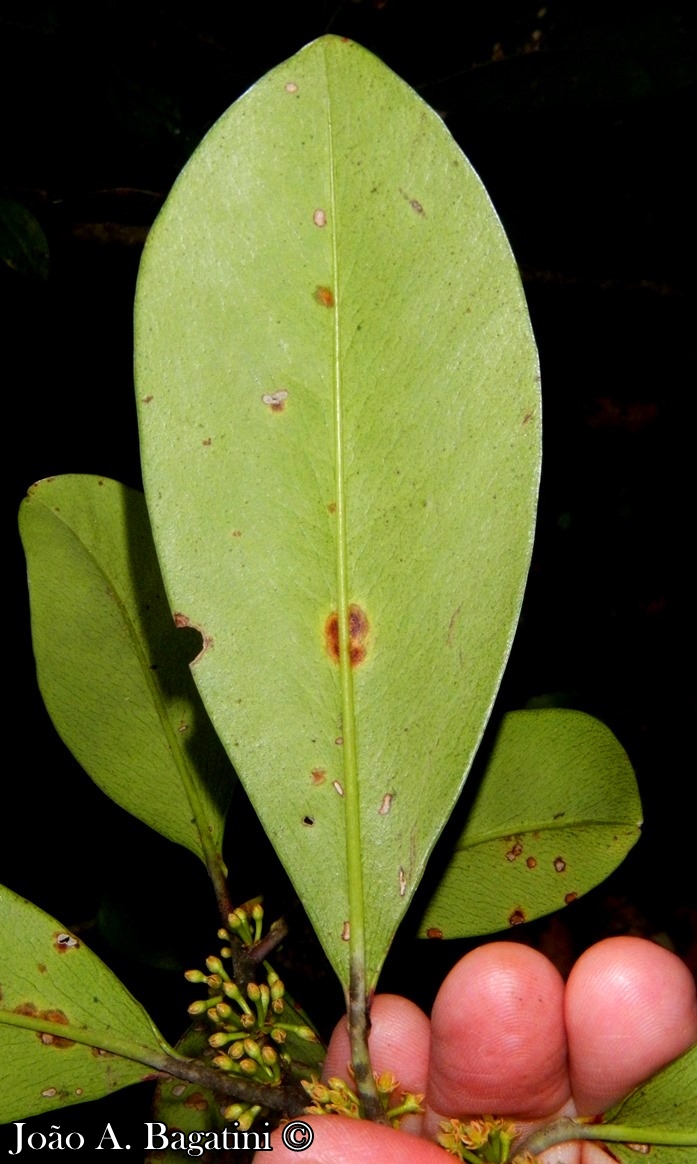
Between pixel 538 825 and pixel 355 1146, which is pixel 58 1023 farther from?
pixel 538 825

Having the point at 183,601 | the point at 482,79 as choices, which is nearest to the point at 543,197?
the point at 482,79

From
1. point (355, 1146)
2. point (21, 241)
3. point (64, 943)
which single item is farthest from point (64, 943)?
point (21, 241)

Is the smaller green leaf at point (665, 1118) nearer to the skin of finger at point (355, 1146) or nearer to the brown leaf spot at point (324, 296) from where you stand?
the skin of finger at point (355, 1146)

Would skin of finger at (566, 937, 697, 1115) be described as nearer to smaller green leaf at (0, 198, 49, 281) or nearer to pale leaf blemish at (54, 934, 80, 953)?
pale leaf blemish at (54, 934, 80, 953)

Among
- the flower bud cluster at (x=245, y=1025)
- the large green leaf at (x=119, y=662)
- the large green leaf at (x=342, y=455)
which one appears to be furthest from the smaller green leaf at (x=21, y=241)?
the flower bud cluster at (x=245, y=1025)

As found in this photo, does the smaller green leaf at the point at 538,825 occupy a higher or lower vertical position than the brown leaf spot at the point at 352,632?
lower
